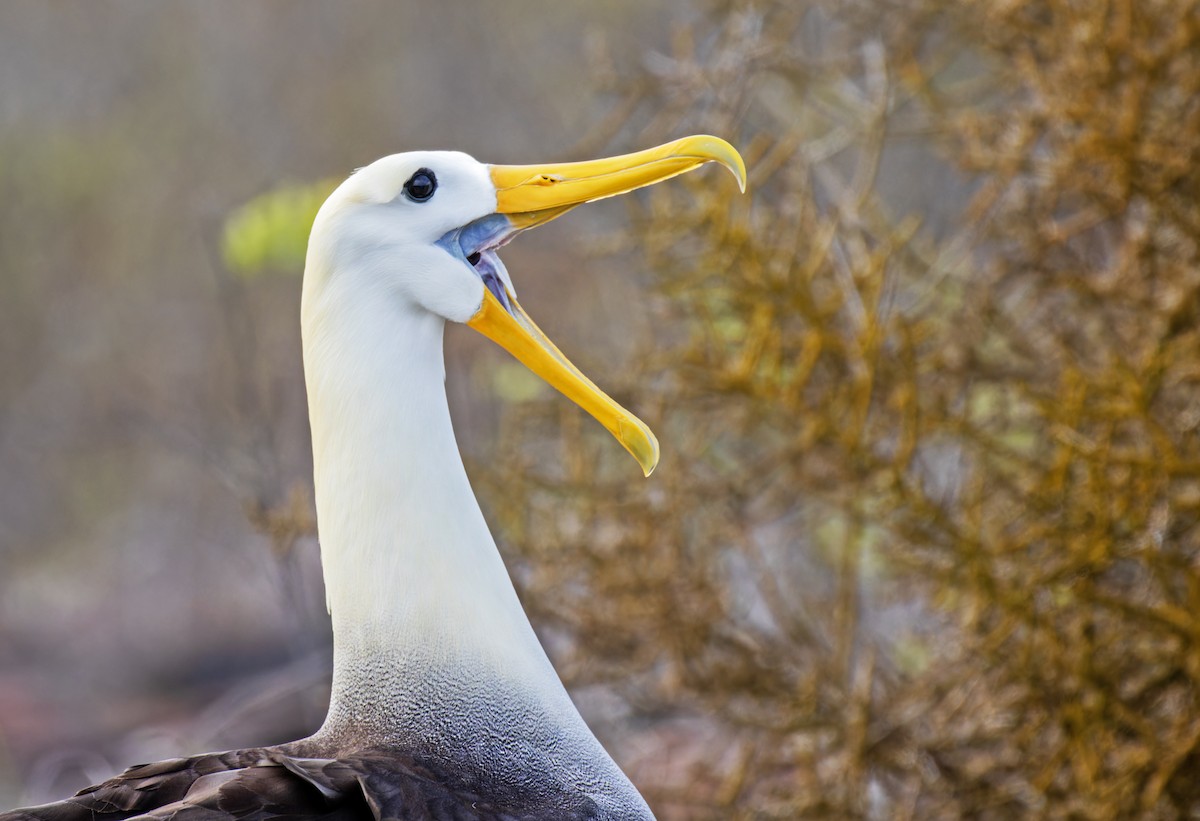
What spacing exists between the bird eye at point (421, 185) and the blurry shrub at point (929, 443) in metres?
1.56

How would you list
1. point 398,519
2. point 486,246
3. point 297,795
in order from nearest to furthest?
point 297,795 → point 398,519 → point 486,246

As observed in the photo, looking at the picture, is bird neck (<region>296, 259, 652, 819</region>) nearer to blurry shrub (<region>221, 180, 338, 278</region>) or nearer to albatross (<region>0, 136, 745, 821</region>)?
albatross (<region>0, 136, 745, 821</region>)

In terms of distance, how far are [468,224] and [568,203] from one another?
152 mm

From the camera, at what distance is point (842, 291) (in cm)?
370

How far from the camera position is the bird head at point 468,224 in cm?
205

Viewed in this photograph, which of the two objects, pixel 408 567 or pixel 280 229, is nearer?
pixel 408 567

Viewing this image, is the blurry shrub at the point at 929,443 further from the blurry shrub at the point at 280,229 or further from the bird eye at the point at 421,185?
the bird eye at the point at 421,185

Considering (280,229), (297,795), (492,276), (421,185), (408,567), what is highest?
(280,229)

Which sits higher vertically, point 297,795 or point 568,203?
point 568,203

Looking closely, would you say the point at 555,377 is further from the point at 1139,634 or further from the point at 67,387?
the point at 67,387

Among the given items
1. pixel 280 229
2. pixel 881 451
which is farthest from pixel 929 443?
pixel 280 229

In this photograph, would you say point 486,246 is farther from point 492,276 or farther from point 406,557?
point 406,557

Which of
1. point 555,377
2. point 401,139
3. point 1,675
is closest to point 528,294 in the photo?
point 401,139

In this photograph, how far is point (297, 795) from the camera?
1.83 meters
